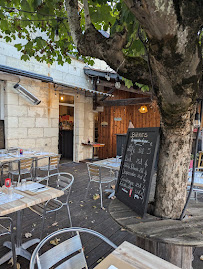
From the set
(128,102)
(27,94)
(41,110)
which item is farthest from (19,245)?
(128,102)

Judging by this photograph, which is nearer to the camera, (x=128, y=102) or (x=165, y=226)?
(x=165, y=226)

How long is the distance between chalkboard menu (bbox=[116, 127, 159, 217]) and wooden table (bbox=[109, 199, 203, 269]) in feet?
0.32

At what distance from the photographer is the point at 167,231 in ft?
4.26

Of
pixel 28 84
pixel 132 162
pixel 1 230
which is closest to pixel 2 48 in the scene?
pixel 28 84

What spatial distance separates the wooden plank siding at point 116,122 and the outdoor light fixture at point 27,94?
155 inches

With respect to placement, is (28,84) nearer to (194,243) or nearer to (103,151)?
(103,151)

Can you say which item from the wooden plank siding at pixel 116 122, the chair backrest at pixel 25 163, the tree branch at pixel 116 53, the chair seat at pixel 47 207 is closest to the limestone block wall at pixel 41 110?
the wooden plank siding at pixel 116 122

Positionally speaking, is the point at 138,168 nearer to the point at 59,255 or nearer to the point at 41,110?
the point at 59,255

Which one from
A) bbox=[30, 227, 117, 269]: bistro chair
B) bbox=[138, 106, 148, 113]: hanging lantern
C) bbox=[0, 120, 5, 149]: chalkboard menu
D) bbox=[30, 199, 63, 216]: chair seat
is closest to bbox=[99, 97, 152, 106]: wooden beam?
bbox=[138, 106, 148, 113]: hanging lantern

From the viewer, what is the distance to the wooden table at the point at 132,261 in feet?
3.67

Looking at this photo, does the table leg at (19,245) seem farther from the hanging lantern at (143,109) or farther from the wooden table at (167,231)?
the hanging lantern at (143,109)

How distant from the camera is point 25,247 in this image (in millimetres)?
2471

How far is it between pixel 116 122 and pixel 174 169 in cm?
827

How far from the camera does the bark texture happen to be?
42.1 inches
